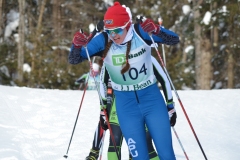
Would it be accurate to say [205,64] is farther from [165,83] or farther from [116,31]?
[116,31]

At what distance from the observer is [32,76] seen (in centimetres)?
2069

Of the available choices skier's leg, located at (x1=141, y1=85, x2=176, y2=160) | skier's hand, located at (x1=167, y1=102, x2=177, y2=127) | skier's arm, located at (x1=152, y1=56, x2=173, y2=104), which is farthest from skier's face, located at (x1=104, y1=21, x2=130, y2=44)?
skier's hand, located at (x1=167, y1=102, x2=177, y2=127)

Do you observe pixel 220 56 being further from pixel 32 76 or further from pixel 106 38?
pixel 106 38

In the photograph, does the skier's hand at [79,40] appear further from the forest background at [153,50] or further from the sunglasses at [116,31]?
the forest background at [153,50]

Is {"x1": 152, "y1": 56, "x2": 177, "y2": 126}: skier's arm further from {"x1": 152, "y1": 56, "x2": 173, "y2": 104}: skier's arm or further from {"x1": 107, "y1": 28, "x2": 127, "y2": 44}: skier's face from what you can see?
{"x1": 107, "y1": 28, "x2": 127, "y2": 44}: skier's face

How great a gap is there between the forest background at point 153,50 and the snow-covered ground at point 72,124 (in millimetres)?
5423

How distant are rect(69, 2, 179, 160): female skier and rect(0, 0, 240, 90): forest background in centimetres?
1099

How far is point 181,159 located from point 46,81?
16.4 meters

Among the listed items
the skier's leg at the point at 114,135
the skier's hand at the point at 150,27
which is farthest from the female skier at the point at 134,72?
the skier's leg at the point at 114,135

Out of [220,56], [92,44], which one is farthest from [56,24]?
[92,44]

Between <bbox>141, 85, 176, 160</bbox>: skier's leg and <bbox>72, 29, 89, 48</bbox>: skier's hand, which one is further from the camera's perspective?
<bbox>72, 29, 89, 48</bbox>: skier's hand

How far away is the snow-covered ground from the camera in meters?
6.32

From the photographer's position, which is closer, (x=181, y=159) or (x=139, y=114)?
(x=139, y=114)

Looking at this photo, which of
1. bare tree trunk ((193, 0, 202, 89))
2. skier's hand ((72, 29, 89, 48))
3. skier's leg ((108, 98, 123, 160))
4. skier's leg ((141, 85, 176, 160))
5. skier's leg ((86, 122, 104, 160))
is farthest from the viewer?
bare tree trunk ((193, 0, 202, 89))
